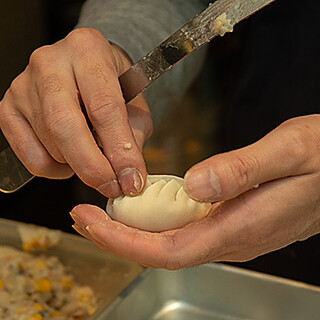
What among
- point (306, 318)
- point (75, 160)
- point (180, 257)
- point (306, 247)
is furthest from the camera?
point (306, 247)

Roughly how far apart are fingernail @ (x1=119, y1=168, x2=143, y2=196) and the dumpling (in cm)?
3

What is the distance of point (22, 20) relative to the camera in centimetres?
203

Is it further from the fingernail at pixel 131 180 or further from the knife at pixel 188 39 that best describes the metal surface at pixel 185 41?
the fingernail at pixel 131 180

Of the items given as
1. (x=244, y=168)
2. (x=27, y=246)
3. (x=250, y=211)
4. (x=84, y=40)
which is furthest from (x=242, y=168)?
(x=27, y=246)

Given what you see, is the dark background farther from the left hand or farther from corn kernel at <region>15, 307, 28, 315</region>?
corn kernel at <region>15, 307, 28, 315</region>

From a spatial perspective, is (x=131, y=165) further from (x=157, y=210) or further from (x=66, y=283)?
(x=66, y=283)

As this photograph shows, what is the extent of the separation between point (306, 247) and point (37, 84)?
47.7 inches

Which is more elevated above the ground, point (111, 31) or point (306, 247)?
point (111, 31)

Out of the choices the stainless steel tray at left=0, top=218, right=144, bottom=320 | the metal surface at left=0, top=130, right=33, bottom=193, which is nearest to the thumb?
the metal surface at left=0, top=130, right=33, bottom=193

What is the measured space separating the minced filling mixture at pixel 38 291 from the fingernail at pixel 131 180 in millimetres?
513

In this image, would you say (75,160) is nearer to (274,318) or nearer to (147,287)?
(147,287)

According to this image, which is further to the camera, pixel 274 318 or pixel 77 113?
pixel 274 318

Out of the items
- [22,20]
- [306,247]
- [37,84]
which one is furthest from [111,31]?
Result: [306,247]

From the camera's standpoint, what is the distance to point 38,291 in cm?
137
